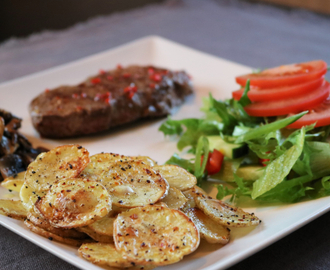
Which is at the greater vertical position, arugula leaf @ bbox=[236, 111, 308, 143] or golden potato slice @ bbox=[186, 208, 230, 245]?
arugula leaf @ bbox=[236, 111, 308, 143]

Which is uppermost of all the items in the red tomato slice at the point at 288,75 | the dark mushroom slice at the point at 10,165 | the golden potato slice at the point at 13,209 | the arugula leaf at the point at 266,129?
the red tomato slice at the point at 288,75

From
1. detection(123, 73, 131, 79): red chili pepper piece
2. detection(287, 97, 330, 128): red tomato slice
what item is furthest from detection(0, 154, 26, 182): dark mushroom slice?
detection(287, 97, 330, 128): red tomato slice

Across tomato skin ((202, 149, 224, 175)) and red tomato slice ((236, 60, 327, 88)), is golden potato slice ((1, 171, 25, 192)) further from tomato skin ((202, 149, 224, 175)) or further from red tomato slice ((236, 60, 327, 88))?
red tomato slice ((236, 60, 327, 88))

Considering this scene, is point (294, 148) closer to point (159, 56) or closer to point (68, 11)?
point (159, 56)

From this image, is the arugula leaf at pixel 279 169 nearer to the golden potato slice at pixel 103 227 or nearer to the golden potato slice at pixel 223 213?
the golden potato slice at pixel 223 213

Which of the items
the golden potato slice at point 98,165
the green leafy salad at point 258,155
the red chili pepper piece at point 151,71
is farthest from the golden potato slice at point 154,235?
the red chili pepper piece at point 151,71

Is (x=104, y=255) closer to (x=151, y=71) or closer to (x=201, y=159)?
(x=201, y=159)
